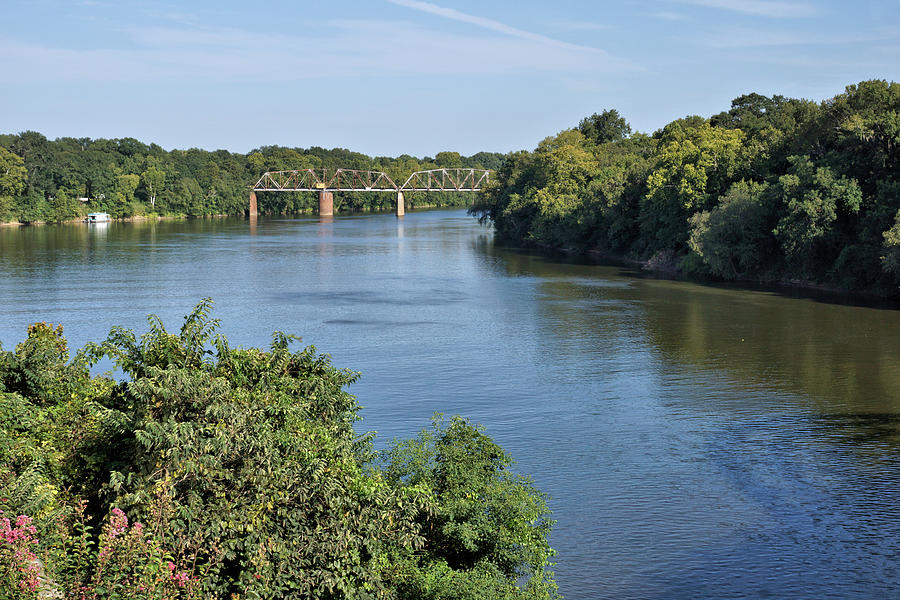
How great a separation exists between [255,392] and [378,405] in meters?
15.1

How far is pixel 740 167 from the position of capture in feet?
235

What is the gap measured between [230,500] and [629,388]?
23.7 meters

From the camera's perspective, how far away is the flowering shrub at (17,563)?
449 inches

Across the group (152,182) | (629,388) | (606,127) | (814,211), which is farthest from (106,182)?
(629,388)

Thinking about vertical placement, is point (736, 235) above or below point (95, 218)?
below

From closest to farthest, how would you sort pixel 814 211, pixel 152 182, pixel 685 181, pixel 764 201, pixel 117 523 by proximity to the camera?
pixel 117 523 → pixel 814 211 → pixel 764 201 → pixel 685 181 → pixel 152 182

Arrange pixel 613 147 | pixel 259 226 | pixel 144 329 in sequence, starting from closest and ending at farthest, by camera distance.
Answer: pixel 144 329 → pixel 613 147 → pixel 259 226

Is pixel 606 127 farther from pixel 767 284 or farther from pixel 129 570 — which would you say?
pixel 129 570

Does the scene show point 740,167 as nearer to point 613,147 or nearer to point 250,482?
point 613,147

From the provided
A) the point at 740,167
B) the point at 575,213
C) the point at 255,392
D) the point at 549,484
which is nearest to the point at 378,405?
the point at 549,484

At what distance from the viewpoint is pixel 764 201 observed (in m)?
62.9

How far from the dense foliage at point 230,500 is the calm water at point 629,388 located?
3.77m

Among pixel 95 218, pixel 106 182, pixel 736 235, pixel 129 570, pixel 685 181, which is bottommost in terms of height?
pixel 129 570

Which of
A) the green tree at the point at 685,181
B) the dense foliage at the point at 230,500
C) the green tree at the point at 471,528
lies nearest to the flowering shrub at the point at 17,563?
the dense foliage at the point at 230,500
